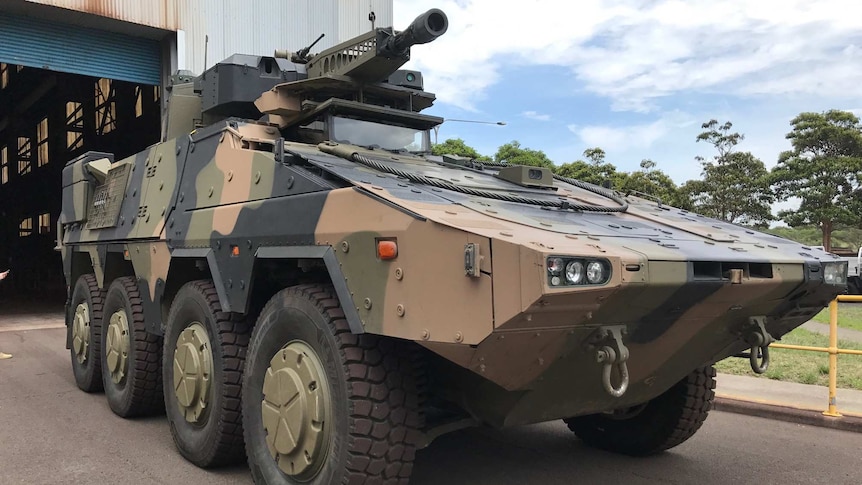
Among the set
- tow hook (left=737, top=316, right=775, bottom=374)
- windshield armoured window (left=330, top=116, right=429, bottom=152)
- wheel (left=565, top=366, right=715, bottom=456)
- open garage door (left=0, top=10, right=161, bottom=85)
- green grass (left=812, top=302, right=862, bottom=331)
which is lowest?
green grass (left=812, top=302, right=862, bottom=331)

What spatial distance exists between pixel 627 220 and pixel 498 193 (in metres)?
0.67

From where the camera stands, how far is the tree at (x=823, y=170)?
82.3 ft

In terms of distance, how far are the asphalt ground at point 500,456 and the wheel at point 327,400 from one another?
902mm

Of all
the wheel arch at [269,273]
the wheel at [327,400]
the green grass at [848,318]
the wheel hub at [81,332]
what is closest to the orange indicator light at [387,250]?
the wheel arch at [269,273]

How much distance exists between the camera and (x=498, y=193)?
3.83m

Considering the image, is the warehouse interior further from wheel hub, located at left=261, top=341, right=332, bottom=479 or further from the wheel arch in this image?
wheel hub, located at left=261, top=341, right=332, bottom=479

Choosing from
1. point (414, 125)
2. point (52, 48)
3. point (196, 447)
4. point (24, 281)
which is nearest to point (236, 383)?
point (196, 447)

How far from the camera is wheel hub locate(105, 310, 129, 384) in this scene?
571cm

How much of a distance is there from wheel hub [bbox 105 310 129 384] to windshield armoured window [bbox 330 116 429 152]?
7.70 ft

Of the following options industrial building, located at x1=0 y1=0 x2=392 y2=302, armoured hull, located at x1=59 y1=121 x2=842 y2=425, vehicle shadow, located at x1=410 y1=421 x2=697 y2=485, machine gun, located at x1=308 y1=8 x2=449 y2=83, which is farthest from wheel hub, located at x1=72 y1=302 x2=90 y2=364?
Answer: vehicle shadow, located at x1=410 y1=421 x2=697 y2=485

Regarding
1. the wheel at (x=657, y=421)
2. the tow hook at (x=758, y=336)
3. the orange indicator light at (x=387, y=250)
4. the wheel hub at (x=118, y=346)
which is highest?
the orange indicator light at (x=387, y=250)

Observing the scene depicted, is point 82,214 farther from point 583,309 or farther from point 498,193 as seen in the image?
point 583,309

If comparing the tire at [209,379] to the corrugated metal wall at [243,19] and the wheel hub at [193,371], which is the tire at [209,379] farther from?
the corrugated metal wall at [243,19]

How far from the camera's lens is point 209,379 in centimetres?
432
